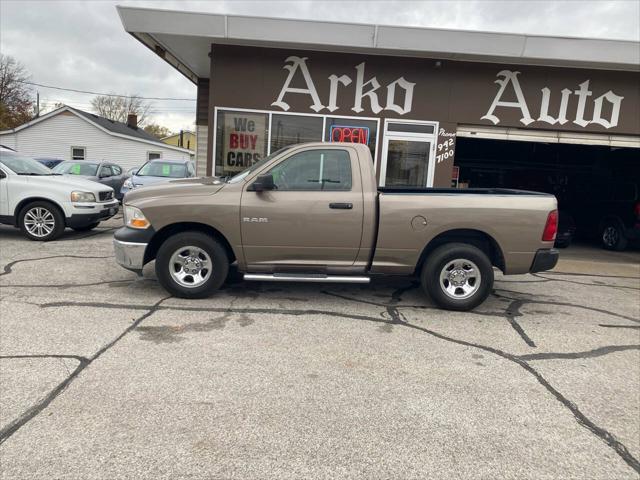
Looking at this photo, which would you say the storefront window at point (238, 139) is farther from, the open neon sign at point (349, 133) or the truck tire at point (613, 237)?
the truck tire at point (613, 237)

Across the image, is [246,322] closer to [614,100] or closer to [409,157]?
[409,157]

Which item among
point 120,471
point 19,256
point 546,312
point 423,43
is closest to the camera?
point 120,471

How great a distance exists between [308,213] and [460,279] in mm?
2007

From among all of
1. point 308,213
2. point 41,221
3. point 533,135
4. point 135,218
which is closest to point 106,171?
point 41,221

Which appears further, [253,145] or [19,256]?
[253,145]

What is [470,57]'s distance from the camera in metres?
9.39

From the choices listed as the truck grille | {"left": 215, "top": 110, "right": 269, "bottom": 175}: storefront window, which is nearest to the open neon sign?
{"left": 215, "top": 110, "right": 269, "bottom": 175}: storefront window

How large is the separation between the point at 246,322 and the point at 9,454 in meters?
2.42

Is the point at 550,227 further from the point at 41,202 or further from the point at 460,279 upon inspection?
the point at 41,202

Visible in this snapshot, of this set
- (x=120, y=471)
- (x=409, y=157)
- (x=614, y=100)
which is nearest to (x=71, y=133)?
(x=409, y=157)

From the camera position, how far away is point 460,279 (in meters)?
5.38

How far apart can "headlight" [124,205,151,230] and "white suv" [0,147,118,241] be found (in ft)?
13.9

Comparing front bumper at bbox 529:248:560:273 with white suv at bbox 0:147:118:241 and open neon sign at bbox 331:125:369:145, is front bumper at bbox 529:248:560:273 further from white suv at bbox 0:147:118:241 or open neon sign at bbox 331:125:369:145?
white suv at bbox 0:147:118:241

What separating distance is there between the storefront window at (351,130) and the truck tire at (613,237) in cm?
692
